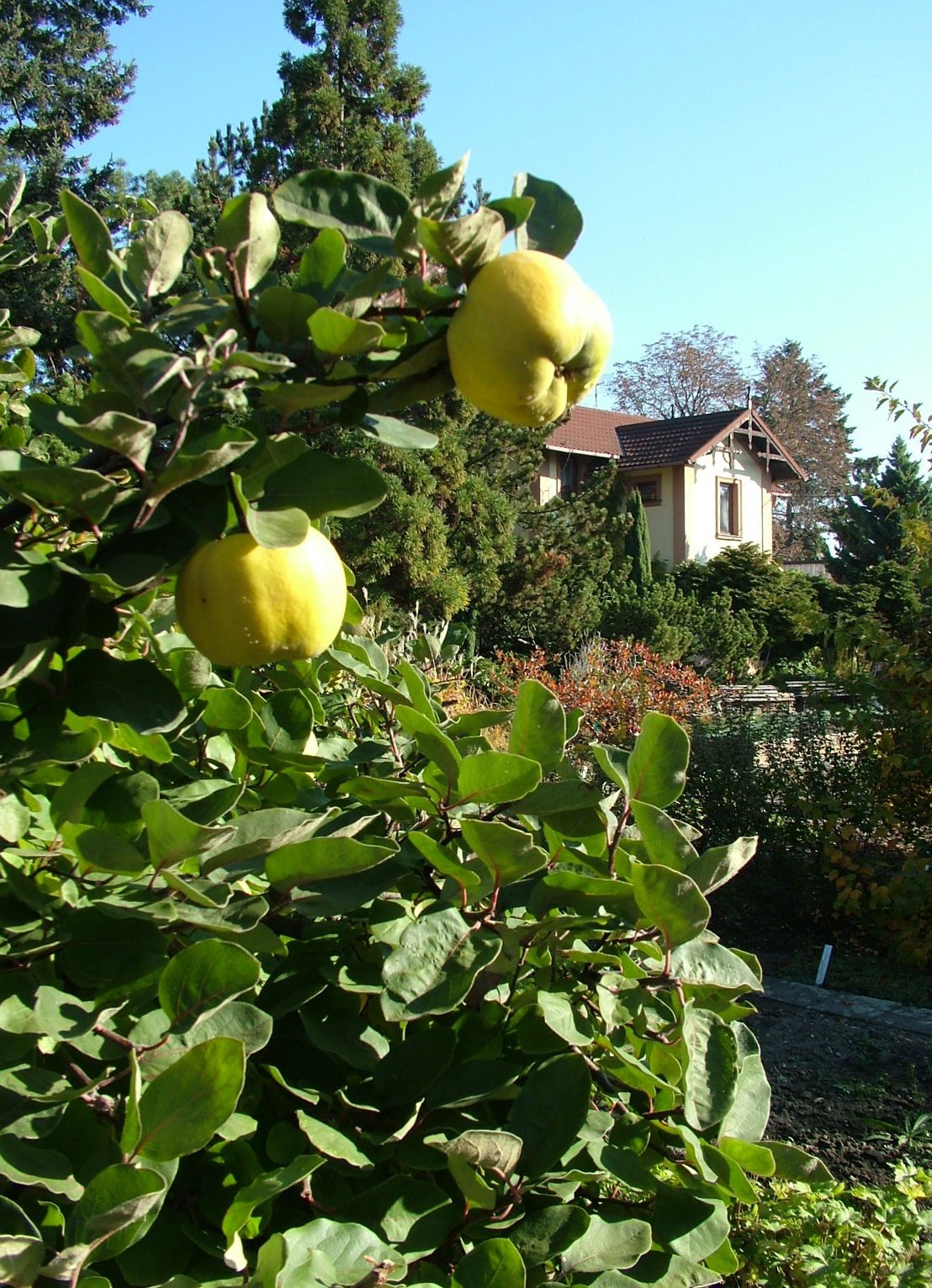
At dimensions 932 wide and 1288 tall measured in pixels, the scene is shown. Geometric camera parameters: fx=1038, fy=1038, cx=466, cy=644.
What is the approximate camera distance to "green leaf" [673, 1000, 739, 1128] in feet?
3.47

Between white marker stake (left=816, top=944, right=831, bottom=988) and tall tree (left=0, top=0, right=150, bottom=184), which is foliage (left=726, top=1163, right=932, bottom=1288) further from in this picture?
tall tree (left=0, top=0, right=150, bottom=184)

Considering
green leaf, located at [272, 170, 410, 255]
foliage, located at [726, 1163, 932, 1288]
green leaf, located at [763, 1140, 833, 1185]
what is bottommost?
foliage, located at [726, 1163, 932, 1288]

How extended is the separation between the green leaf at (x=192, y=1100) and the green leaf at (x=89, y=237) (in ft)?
2.18

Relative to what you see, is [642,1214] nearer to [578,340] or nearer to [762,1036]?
[578,340]

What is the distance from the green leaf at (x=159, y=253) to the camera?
886 mm

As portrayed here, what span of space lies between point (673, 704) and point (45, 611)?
27.2 ft

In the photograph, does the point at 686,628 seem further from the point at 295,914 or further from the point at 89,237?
the point at 89,237

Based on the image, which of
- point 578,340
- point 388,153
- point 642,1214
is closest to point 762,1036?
point 642,1214

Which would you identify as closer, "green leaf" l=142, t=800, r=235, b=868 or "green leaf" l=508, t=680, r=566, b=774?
"green leaf" l=142, t=800, r=235, b=868

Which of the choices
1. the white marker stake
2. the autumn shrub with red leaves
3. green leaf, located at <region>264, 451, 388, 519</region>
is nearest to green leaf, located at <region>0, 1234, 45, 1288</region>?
green leaf, located at <region>264, 451, 388, 519</region>

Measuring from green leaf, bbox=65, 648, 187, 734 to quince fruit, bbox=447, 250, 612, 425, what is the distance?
1.19 ft

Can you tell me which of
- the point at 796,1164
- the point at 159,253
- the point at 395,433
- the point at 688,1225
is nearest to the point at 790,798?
the point at 796,1164

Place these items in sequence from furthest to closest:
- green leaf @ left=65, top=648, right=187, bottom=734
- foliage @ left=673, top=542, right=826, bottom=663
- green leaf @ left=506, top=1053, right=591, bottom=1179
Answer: foliage @ left=673, top=542, right=826, bottom=663, green leaf @ left=506, top=1053, right=591, bottom=1179, green leaf @ left=65, top=648, right=187, bottom=734

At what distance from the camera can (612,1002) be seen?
45.4 inches
